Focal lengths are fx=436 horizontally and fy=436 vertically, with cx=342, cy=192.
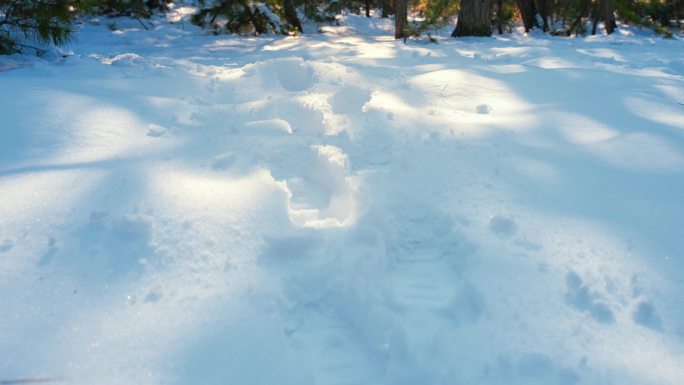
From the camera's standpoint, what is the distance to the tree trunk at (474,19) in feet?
21.9

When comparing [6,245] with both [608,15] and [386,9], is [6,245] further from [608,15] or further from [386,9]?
[386,9]

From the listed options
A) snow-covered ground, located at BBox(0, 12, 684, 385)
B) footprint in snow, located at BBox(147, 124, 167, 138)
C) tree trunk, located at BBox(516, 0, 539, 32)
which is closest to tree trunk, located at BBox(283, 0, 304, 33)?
tree trunk, located at BBox(516, 0, 539, 32)

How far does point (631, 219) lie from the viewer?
5.34 feet

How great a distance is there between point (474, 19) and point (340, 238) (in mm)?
6208

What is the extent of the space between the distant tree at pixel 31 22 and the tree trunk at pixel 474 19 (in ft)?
17.3

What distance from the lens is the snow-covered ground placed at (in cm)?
121

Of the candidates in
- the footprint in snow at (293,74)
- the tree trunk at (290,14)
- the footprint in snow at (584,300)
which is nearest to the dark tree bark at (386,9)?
the tree trunk at (290,14)

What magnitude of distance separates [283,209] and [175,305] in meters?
0.58

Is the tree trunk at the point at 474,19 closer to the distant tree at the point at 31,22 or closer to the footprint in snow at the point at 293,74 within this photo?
the footprint in snow at the point at 293,74

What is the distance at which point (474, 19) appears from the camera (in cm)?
675

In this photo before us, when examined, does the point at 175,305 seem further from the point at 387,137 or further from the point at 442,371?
the point at 387,137

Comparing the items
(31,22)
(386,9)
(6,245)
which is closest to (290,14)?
(31,22)

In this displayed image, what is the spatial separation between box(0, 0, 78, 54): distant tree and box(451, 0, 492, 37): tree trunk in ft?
17.3

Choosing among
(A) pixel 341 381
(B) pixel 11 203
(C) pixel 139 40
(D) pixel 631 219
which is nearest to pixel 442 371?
(A) pixel 341 381
